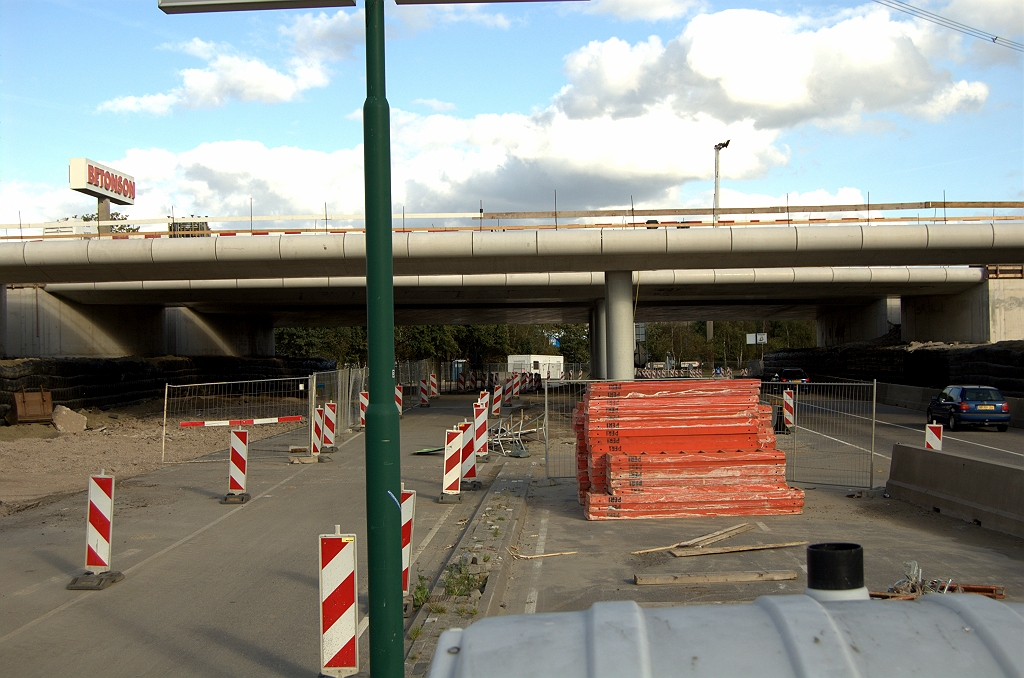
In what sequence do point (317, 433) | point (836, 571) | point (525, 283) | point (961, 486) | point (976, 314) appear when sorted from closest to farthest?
point (836, 571) → point (961, 486) → point (317, 433) → point (525, 283) → point (976, 314)

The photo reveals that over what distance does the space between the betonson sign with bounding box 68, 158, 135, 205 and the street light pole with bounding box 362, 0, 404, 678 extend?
44683 millimetres

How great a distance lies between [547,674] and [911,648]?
3.40 feet

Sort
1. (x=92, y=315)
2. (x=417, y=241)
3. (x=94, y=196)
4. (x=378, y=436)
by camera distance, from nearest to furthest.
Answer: (x=378, y=436)
(x=417, y=241)
(x=92, y=315)
(x=94, y=196)

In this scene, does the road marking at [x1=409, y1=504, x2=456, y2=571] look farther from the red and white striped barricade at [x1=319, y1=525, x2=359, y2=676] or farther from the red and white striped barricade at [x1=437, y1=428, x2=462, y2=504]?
the red and white striped barricade at [x1=319, y1=525, x2=359, y2=676]

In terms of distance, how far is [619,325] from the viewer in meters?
26.7

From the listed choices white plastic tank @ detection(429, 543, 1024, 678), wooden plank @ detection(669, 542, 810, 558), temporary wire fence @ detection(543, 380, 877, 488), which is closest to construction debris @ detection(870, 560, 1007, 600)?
wooden plank @ detection(669, 542, 810, 558)

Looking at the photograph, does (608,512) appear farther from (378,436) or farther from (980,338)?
(980,338)

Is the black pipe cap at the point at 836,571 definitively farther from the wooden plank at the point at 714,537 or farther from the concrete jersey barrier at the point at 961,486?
the concrete jersey barrier at the point at 961,486

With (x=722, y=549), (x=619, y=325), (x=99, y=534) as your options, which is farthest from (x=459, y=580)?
(x=619, y=325)

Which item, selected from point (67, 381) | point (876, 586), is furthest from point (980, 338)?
point (67, 381)

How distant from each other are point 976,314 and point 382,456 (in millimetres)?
38535

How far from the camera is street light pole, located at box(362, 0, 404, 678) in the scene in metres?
4.60

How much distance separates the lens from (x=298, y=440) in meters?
23.4

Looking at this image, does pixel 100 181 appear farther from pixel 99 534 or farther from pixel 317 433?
pixel 99 534
